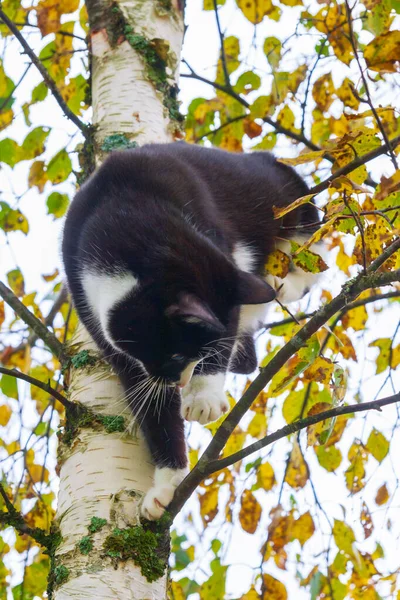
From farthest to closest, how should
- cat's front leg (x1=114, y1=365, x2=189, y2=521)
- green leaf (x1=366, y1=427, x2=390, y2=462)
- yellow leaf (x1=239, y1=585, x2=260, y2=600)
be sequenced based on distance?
green leaf (x1=366, y1=427, x2=390, y2=462)
yellow leaf (x1=239, y1=585, x2=260, y2=600)
cat's front leg (x1=114, y1=365, x2=189, y2=521)

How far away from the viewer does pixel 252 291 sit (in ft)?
6.87

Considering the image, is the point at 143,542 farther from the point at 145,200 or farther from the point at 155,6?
the point at 155,6

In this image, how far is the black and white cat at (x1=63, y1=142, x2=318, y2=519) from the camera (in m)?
2.06

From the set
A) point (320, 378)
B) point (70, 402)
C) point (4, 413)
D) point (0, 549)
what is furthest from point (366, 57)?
point (0, 549)

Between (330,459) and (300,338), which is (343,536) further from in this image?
(300,338)

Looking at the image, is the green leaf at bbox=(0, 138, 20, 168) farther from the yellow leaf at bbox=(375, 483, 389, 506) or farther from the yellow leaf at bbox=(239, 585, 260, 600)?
the yellow leaf at bbox=(375, 483, 389, 506)

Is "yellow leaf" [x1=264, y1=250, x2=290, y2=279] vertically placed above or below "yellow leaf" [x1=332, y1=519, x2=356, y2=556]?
above

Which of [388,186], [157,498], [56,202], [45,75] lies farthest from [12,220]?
[388,186]

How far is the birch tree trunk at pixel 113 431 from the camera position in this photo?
5.54 feet

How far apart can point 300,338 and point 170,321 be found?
0.61m

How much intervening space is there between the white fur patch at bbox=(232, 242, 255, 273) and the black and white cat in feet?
0.30

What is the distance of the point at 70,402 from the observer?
2047 millimetres

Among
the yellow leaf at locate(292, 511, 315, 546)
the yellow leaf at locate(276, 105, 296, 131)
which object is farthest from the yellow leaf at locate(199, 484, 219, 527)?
the yellow leaf at locate(276, 105, 296, 131)

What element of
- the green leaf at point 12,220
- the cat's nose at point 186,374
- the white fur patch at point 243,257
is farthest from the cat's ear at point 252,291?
the green leaf at point 12,220
